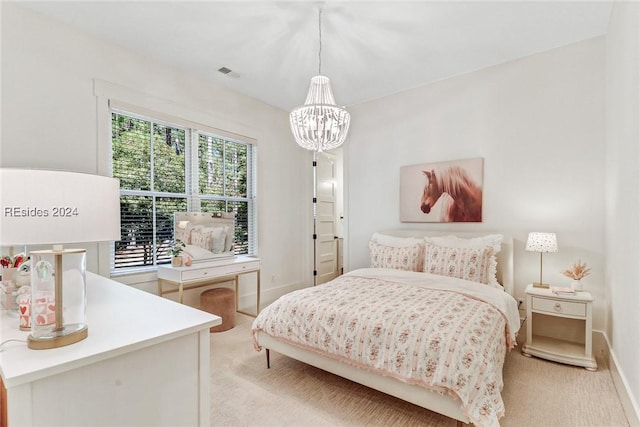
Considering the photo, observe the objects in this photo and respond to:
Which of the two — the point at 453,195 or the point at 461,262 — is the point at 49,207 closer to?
the point at 461,262

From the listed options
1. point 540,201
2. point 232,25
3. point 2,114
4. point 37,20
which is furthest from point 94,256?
point 540,201

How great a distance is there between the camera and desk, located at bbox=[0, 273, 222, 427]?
32.1 inches

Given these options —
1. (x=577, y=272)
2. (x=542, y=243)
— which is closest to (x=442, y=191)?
(x=542, y=243)

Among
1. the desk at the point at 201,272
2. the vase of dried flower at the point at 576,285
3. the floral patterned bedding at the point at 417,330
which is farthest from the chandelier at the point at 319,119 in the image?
the vase of dried flower at the point at 576,285

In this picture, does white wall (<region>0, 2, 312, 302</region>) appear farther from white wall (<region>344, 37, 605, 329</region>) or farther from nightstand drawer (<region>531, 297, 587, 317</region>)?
nightstand drawer (<region>531, 297, 587, 317</region>)

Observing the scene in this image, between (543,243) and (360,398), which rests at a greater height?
(543,243)

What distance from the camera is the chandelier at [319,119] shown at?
8.27ft

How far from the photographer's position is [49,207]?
108 centimetres

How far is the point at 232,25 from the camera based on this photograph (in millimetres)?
2691

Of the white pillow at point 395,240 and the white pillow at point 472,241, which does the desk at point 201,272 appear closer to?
the white pillow at point 395,240

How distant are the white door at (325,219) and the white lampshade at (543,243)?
3.09 m

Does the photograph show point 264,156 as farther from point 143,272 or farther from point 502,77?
point 502,77

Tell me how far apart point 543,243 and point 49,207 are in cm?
347

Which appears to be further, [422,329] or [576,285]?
[576,285]
